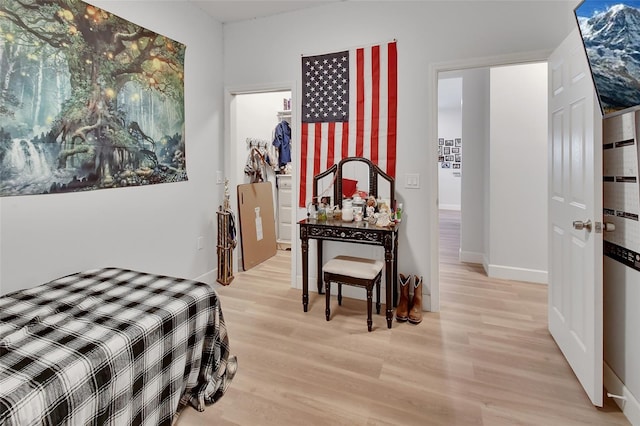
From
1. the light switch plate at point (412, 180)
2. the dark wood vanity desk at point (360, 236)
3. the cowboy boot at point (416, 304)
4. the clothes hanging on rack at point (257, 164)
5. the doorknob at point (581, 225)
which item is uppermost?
the clothes hanging on rack at point (257, 164)

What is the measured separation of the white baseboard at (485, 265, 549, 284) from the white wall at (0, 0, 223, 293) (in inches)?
125

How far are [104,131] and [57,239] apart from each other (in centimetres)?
85

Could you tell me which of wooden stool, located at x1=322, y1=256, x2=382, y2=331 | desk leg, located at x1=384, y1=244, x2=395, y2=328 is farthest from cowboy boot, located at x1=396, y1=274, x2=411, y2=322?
wooden stool, located at x1=322, y1=256, x2=382, y2=331

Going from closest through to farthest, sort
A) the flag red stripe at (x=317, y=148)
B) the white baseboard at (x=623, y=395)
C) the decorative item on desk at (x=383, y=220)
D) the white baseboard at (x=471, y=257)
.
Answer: the white baseboard at (x=623, y=395) < the decorative item on desk at (x=383, y=220) < the flag red stripe at (x=317, y=148) < the white baseboard at (x=471, y=257)

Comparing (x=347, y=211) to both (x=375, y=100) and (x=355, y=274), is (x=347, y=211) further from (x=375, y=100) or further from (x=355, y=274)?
(x=375, y=100)

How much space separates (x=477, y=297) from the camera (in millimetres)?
3273

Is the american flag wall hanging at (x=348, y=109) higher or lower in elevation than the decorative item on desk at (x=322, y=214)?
higher

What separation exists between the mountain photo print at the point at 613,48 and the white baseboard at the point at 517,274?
8.03 ft

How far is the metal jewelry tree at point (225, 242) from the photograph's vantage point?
3.64m

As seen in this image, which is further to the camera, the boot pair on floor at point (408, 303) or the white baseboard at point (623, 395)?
the boot pair on floor at point (408, 303)

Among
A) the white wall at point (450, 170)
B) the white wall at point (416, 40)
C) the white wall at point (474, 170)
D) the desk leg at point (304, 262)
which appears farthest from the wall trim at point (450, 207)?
the desk leg at point (304, 262)

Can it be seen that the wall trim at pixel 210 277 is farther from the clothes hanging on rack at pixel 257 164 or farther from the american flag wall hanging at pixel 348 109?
the clothes hanging on rack at pixel 257 164

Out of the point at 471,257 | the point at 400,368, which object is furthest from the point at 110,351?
the point at 471,257

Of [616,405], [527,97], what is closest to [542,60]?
[527,97]
